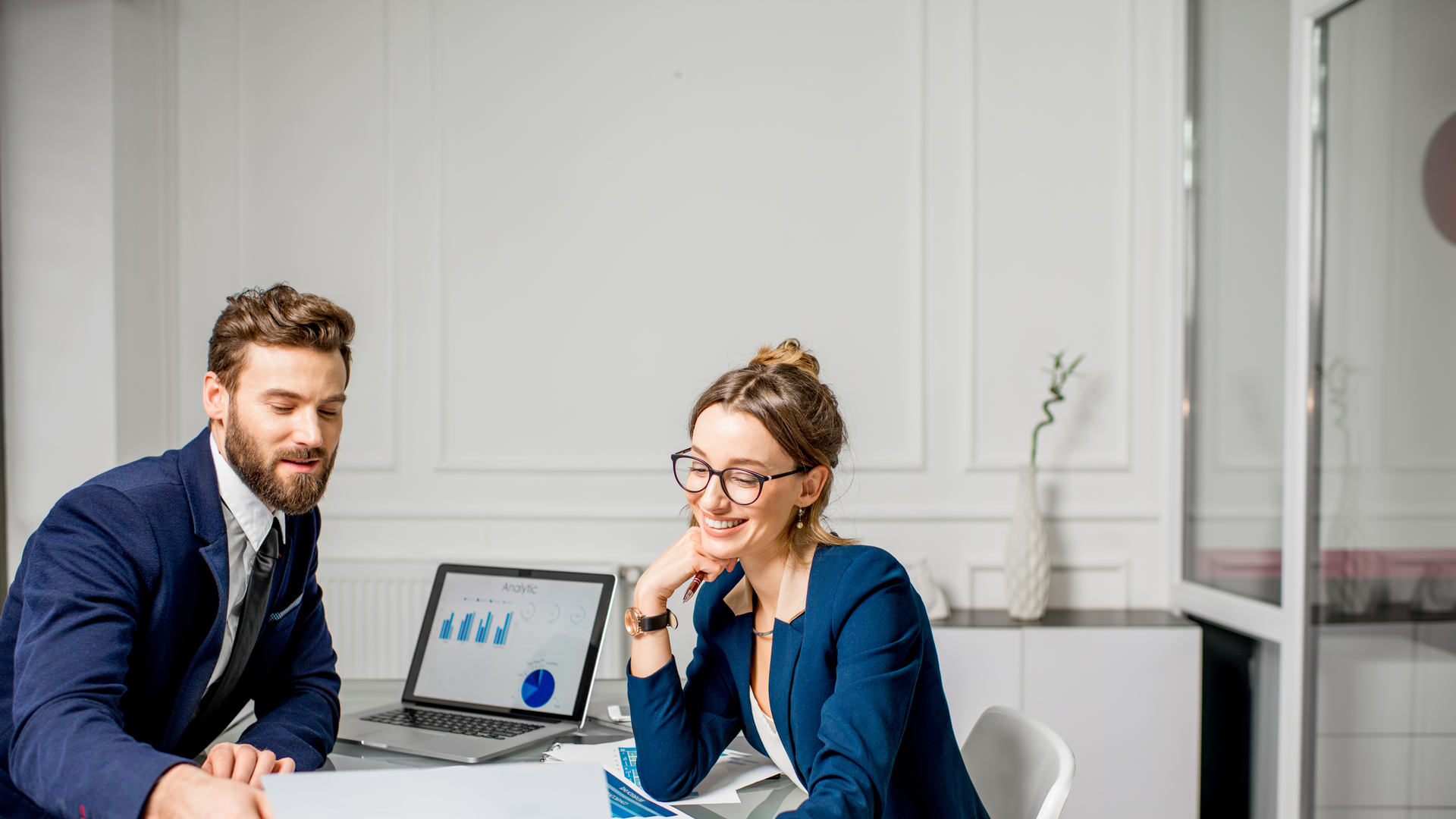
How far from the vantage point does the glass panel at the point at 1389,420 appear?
84.1 inches

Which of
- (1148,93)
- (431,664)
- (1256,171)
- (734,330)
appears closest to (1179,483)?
(1256,171)

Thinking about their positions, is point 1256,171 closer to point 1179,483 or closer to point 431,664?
point 1179,483

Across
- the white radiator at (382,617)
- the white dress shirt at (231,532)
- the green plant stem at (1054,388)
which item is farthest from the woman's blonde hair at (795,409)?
the white radiator at (382,617)

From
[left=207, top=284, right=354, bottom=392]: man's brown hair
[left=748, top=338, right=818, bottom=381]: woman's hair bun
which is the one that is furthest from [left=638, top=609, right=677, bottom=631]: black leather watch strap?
[left=207, top=284, right=354, bottom=392]: man's brown hair

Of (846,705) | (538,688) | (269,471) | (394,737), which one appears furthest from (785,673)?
(269,471)

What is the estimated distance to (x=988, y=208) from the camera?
10.7ft

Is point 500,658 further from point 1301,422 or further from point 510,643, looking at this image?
point 1301,422

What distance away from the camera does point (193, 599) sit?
146cm

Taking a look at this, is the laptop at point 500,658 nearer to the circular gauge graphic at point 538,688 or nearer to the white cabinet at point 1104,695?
the circular gauge graphic at point 538,688

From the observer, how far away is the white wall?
3.26 m

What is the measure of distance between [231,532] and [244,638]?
0.18 m

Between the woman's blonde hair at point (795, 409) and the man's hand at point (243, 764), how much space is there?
2.52 ft

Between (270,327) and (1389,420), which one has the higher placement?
(270,327)

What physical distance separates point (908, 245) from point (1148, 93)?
0.94m
